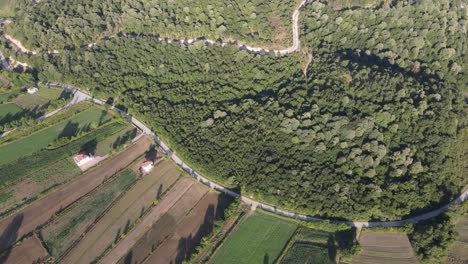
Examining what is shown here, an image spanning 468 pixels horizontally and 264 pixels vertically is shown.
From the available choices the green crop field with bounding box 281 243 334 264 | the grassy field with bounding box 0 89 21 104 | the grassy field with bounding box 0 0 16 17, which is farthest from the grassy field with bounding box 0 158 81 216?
the grassy field with bounding box 0 0 16 17

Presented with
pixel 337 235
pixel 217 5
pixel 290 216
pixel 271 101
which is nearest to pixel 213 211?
pixel 290 216

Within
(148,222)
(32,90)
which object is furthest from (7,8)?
(148,222)

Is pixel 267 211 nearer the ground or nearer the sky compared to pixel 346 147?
nearer the ground

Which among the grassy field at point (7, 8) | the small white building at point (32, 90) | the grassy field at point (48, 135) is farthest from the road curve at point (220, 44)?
the grassy field at point (48, 135)

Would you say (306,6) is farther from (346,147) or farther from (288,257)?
(288,257)

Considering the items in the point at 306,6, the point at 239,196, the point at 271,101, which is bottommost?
the point at 239,196
